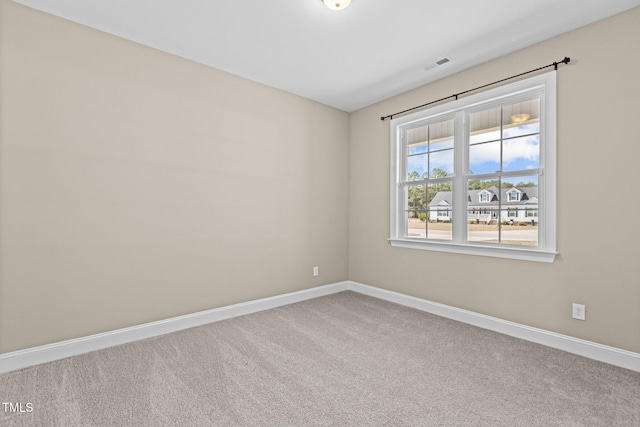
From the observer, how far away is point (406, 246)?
148 inches

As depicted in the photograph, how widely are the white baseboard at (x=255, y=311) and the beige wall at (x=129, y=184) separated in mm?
70

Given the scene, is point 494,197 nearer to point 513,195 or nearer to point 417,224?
point 513,195

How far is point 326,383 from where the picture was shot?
6.65ft

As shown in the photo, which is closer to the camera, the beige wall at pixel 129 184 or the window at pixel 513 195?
the beige wall at pixel 129 184

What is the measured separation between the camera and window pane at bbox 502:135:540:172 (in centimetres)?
279

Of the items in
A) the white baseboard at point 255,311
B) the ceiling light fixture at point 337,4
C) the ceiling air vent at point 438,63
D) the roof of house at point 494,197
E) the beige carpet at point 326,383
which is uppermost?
the ceiling light fixture at point 337,4

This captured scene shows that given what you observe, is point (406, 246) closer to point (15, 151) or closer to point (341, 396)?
point (341, 396)

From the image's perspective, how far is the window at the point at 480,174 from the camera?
2.71 metres

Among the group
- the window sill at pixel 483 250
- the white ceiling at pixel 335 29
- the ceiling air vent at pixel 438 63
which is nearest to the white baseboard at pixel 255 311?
the window sill at pixel 483 250

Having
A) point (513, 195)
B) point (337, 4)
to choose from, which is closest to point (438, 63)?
point (337, 4)

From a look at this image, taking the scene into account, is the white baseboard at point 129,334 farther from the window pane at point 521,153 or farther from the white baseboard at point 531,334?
the window pane at point 521,153

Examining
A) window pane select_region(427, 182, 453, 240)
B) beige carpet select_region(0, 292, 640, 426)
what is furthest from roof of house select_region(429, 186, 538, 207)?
beige carpet select_region(0, 292, 640, 426)

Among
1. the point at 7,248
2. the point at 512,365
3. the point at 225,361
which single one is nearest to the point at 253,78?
the point at 7,248

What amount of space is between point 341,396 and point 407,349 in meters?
0.88
